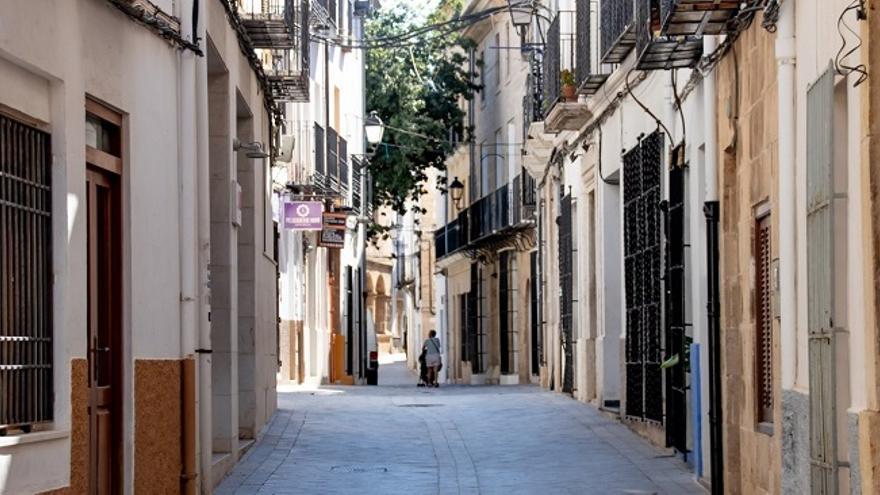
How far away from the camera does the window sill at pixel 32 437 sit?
931 cm

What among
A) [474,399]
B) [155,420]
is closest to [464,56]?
[474,399]

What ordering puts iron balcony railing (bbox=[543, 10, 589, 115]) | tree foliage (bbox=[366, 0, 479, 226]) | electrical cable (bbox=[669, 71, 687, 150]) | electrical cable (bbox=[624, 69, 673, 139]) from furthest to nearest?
tree foliage (bbox=[366, 0, 479, 226]), iron balcony railing (bbox=[543, 10, 589, 115]), electrical cable (bbox=[624, 69, 673, 139]), electrical cable (bbox=[669, 71, 687, 150])

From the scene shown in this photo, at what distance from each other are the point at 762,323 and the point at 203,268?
4161 millimetres

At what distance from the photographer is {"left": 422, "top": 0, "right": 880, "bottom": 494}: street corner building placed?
994 cm

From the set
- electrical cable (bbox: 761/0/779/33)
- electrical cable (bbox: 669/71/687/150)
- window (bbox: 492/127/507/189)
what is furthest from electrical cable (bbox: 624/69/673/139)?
window (bbox: 492/127/507/189)

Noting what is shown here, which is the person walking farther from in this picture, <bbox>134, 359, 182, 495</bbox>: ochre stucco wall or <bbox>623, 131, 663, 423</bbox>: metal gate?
<bbox>134, 359, 182, 495</bbox>: ochre stucco wall

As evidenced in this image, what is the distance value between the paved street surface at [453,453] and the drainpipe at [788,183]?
326 centimetres

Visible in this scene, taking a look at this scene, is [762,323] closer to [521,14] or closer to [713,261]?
[713,261]

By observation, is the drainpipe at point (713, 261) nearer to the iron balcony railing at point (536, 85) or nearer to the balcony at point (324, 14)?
the iron balcony railing at point (536, 85)

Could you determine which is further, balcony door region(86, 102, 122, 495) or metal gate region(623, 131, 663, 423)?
metal gate region(623, 131, 663, 423)

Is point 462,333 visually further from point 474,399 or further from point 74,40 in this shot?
point 74,40

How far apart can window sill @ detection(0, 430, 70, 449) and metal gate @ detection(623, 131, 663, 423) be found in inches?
363

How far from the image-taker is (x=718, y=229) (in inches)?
579

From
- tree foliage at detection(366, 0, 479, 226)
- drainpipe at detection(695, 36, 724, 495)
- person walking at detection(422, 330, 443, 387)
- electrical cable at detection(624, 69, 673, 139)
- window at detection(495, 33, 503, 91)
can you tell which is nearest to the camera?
drainpipe at detection(695, 36, 724, 495)
